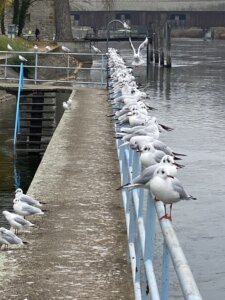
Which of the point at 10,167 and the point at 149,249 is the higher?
the point at 149,249

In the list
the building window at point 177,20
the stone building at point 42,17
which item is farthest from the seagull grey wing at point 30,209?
the building window at point 177,20

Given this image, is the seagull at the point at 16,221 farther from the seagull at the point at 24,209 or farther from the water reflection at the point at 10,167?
the water reflection at the point at 10,167

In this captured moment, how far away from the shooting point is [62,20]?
167 ft

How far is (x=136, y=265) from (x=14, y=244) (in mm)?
1368

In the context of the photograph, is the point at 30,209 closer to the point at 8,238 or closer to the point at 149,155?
the point at 8,238

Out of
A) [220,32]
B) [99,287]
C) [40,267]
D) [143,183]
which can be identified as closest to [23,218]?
[40,267]

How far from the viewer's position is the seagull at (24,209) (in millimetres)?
7957

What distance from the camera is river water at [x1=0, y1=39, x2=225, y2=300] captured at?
10.0m

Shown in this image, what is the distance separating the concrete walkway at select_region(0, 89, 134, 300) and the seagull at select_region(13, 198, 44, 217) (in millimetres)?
112

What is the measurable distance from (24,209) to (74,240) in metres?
0.73

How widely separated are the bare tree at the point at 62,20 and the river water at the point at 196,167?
47.5ft

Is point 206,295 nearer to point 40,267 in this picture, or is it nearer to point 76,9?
point 40,267

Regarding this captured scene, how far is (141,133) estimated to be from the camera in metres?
8.54

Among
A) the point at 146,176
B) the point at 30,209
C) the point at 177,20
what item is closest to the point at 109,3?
the point at 177,20
